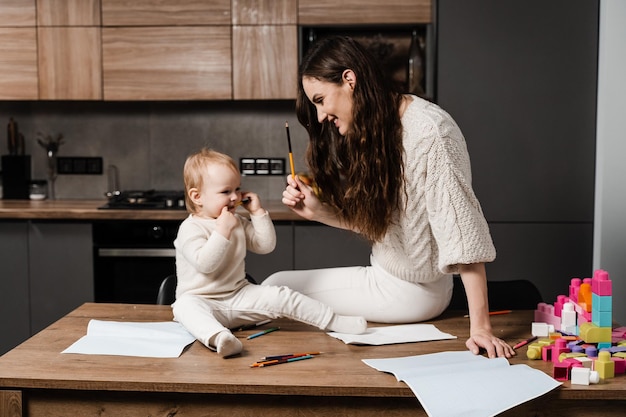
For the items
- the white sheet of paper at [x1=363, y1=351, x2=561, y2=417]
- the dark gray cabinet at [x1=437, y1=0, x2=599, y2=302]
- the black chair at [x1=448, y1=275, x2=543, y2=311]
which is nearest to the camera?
the white sheet of paper at [x1=363, y1=351, x2=561, y2=417]

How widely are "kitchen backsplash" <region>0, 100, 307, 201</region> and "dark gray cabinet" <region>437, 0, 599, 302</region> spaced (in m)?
1.00

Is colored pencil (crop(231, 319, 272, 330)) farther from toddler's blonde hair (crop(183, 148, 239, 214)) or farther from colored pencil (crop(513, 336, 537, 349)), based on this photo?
colored pencil (crop(513, 336, 537, 349))

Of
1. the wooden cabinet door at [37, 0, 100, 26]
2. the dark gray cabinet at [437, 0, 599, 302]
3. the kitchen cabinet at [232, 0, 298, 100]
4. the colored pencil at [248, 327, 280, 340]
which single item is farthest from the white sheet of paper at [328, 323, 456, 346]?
the wooden cabinet door at [37, 0, 100, 26]

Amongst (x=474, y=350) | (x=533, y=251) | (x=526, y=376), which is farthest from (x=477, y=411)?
(x=533, y=251)

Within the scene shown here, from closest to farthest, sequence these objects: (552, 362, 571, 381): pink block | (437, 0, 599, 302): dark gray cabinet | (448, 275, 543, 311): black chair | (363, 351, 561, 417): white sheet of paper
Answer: (363, 351, 561, 417): white sheet of paper, (552, 362, 571, 381): pink block, (448, 275, 543, 311): black chair, (437, 0, 599, 302): dark gray cabinet

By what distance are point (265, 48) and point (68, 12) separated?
1005 mm

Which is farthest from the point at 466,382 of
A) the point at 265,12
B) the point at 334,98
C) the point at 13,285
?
the point at 13,285

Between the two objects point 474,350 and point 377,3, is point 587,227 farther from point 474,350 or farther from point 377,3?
point 474,350

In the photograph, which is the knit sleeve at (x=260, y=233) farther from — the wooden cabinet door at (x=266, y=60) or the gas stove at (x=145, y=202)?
the wooden cabinet door at (x=266, y=60)

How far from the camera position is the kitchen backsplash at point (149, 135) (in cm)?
436

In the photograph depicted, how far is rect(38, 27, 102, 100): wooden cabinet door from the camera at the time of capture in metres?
4.00

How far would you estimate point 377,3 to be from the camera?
383 cm

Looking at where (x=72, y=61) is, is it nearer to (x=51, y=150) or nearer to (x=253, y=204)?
(x=51, y=150)

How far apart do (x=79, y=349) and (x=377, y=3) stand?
2.51m
